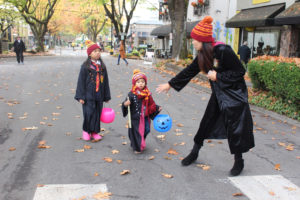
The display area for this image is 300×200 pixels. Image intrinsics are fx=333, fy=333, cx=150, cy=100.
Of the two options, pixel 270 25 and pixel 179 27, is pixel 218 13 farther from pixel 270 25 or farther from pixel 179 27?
pixel 270 25

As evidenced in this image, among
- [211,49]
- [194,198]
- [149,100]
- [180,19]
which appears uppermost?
[180,19]

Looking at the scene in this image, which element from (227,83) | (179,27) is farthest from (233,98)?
(179,27)

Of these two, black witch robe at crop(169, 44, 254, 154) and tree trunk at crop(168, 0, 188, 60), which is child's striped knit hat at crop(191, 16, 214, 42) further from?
tree trunk at crop(168, 0, 188, 60)

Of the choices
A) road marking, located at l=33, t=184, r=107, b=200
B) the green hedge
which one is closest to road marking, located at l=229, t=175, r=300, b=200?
road marking, located at l=33, t=184, r=107, b=200

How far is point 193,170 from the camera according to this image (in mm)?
4520

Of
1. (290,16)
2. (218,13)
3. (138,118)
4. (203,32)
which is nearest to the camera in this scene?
(203,32)

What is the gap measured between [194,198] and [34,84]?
10605mm

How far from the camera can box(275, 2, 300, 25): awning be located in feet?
47.2

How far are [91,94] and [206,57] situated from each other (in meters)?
2.33

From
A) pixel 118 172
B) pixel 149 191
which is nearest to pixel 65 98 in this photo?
pixel 118 172

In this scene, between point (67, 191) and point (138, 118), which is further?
point (138, 118)

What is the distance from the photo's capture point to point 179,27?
65.5 feet

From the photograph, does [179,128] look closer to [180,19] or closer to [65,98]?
[65,98]

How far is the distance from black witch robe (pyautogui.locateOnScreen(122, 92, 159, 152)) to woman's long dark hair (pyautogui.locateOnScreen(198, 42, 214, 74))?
4.14ft
